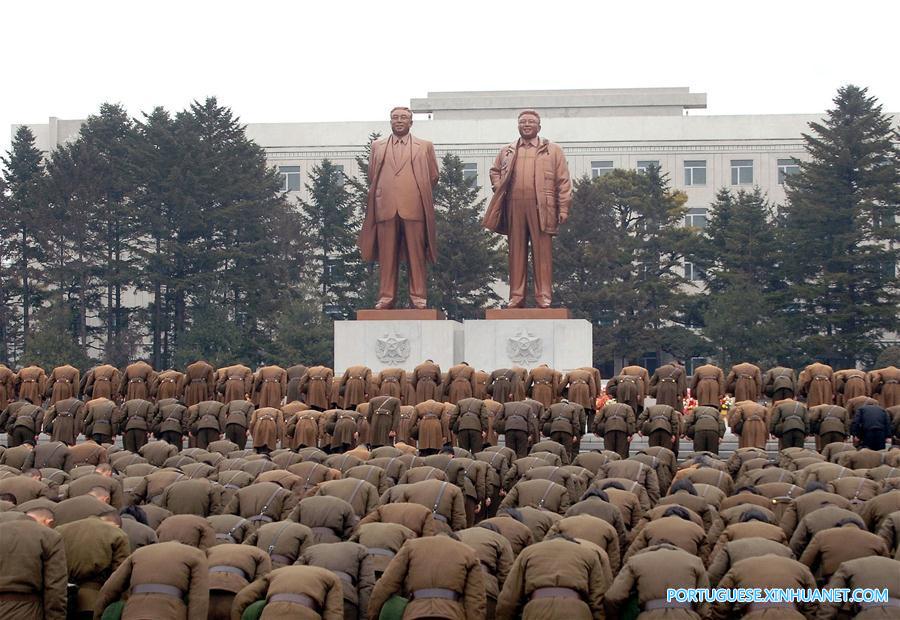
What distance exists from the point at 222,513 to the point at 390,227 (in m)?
12.5

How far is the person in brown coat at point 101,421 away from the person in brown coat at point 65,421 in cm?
22

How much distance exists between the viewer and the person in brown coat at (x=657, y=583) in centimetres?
783

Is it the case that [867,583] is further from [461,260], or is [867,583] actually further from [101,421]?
[461,260]

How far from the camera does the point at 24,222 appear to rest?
40.6m

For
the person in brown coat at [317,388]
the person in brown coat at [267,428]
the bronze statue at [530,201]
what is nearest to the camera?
the person in brown coat at [267,428]

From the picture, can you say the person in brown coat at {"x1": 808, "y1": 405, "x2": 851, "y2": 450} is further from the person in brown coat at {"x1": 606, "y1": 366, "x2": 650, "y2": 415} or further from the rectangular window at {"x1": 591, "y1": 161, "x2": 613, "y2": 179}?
the rectangular window at {"x1": 591, "y1": 161, "x2": 613, "y2": 179}

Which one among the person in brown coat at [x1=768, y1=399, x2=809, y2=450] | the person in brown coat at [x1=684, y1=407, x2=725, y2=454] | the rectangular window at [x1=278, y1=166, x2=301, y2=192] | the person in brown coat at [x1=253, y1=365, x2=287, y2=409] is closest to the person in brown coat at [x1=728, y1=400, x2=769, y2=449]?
the person in brown coat at [x1=768, y1=399, x2=809, y2=450]

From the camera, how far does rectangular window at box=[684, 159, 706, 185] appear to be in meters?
50.4

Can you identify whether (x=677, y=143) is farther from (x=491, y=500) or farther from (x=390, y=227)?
(x=491, y=500)

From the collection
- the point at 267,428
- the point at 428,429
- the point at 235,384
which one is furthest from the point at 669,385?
the point at 235,384

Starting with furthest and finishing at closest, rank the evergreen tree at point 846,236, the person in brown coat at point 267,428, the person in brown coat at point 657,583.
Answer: the evergreen tree at point 846,236, the person in brown coat at point 267,428, the person in brown coat at point 657,583

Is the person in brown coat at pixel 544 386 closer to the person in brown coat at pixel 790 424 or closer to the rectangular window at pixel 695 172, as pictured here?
the person in brown coat at pixel 790 424

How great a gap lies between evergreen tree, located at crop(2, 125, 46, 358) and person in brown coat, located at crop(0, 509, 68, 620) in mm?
31969

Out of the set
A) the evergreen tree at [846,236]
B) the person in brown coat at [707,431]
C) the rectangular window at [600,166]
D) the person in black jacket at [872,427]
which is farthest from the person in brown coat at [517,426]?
the rectangular window at [600,166]
